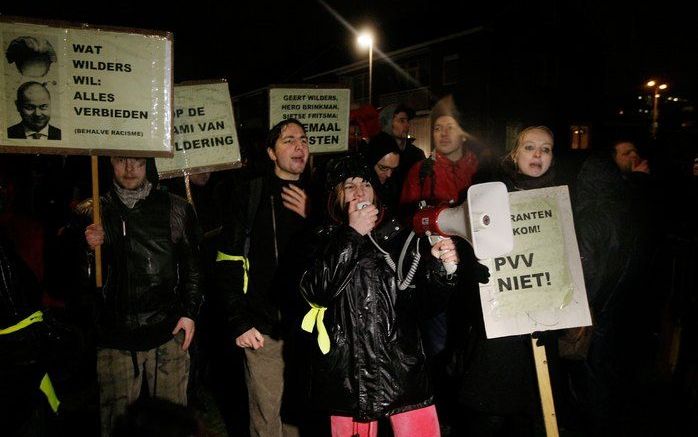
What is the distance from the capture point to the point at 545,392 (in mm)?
2674

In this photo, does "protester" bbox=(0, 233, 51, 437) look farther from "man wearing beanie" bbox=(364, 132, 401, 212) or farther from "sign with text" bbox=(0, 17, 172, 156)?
"man wearing beanie" bbox=(364, 132, 401, 212)

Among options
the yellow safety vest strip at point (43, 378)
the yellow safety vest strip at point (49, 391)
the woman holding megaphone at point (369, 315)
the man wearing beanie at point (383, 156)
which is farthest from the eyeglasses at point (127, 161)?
the man wearing beanie at point (383, 156)

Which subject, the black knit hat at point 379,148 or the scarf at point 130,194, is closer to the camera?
the scarf at point 130,194

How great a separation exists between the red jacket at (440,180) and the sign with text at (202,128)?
1789 millimetres

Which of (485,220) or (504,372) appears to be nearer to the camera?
(485,220)

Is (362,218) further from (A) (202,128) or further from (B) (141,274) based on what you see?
(A) (202,128)

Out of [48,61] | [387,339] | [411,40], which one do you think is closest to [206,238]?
[48,61]

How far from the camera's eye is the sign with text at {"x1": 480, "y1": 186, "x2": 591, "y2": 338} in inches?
103

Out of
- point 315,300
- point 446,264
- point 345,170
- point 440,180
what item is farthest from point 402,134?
point 315,300

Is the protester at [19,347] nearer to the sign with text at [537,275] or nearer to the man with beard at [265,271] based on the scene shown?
the man with beard at [265,271]

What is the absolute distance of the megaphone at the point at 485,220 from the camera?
2.03 metres

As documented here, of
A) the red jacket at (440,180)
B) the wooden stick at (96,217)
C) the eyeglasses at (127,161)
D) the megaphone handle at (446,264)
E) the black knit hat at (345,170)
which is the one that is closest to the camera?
the megaphone handle at (446,264)

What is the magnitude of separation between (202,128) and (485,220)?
10.7 ft

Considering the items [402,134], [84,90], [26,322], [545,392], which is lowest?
[545,392]
